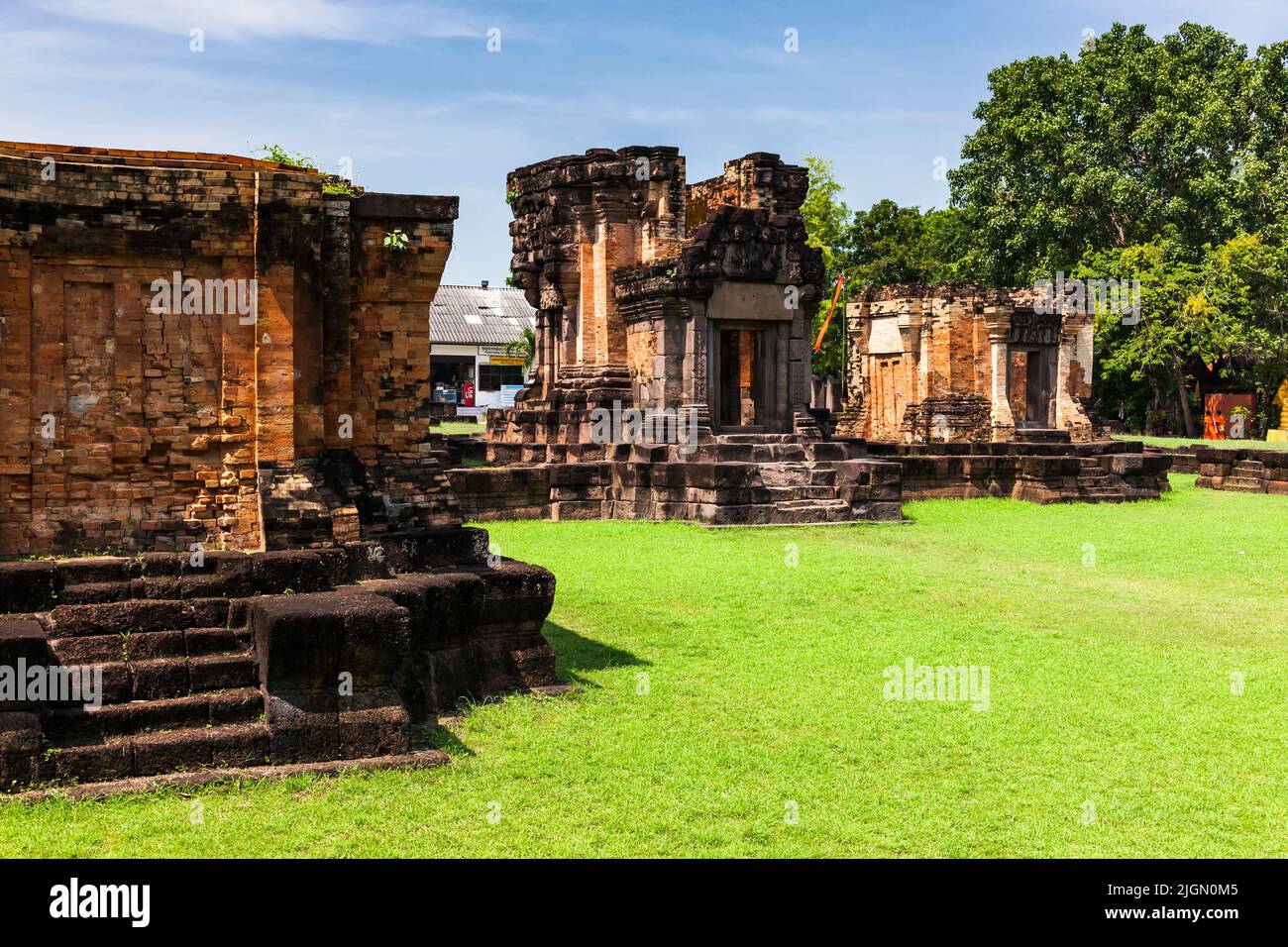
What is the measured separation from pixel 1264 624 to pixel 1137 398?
35657mm

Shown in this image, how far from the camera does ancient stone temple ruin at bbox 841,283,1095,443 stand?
2569 cm

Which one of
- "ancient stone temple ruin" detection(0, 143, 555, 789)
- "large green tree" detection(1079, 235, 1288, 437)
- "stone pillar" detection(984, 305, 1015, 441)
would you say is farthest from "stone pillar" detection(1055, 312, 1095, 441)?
"ancient stone temple ruin" detection(0, 143, 555, 789)

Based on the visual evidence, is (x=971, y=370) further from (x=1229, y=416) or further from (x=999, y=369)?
(x=1229, y=416)

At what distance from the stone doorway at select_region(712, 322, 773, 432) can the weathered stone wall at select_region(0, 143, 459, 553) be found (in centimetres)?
1113

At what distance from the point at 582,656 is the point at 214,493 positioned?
8.76 feet

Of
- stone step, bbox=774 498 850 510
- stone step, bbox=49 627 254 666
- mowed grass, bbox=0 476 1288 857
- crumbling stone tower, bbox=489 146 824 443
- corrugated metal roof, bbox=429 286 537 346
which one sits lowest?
mowed grass, bbox=0 476 1288 857

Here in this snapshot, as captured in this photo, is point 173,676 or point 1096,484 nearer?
point 173,676

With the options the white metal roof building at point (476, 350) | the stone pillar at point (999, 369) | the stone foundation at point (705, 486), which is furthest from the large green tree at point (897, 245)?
the stone foundation at point (705, 486)

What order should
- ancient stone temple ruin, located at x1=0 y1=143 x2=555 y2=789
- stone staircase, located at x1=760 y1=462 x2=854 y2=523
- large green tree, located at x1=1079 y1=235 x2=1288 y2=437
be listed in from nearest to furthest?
ancient stone temple ruin, located at x1=0 y1=143 x2=555 y2=789
stone staircase, located at x1=760 y1=462 x2=854 y2=523
large green tree, located at x1=1079 y1=235 x2=1288 y2=437

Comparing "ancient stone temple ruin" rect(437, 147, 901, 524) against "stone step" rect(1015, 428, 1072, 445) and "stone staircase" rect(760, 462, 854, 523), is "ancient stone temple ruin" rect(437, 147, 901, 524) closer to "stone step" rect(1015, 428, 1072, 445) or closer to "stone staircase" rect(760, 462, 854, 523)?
"stone staircase" rect(760, 462, 854, 523)

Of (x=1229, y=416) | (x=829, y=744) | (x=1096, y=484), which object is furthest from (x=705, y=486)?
(x=1229, y=416)

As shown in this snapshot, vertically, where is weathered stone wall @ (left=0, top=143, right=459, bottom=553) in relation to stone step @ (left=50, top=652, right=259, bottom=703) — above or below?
above

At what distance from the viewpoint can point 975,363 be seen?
2616 cm

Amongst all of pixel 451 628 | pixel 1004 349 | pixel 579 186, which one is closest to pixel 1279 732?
pixel 451 628
